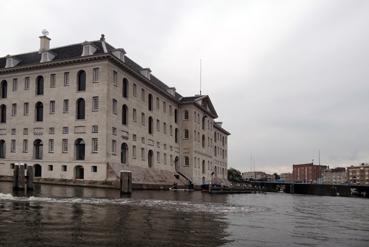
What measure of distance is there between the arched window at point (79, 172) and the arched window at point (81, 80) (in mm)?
9838

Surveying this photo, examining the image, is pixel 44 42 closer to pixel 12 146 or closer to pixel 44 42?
pixel 44 42

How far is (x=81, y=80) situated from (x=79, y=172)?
11518mm

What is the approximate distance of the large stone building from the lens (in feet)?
182

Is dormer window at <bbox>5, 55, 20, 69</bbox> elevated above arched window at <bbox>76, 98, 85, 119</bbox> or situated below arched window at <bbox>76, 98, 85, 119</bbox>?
above

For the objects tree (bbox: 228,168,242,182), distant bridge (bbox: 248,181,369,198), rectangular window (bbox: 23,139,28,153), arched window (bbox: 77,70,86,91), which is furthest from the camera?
tree (bbox: 228,168,242,182)

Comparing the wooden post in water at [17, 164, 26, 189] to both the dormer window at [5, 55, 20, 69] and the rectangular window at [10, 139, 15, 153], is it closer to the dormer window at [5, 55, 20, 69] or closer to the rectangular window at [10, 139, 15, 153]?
the rectangular window at [10, 139, 15, 153]

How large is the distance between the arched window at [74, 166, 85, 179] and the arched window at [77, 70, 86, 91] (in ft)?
32.3

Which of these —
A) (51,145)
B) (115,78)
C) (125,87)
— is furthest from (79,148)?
(125,87)

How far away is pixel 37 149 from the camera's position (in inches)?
2313

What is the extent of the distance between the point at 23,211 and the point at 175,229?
8034 millimetres

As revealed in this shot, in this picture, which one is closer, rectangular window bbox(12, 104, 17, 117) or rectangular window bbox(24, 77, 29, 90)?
rectangular window bbox(24, 77, 29, 90)

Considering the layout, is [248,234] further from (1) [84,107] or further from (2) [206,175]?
(2) [206,175]

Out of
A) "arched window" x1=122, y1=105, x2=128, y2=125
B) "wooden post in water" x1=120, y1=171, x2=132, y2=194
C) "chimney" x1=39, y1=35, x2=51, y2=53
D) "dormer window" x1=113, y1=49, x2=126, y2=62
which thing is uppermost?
"chimney" x1=39, y1=35, x2=51, y2=53

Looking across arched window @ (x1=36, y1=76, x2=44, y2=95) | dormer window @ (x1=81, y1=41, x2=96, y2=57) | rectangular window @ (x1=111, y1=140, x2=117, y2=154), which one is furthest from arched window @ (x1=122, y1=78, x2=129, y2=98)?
arched window @ (x1=36, y1=76, x2=44, y2=95)
